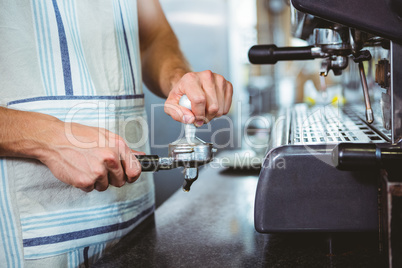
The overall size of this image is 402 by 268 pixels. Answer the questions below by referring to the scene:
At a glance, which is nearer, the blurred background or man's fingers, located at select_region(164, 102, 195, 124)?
man's fingers, located at select_region(164, 102, 195, 124)

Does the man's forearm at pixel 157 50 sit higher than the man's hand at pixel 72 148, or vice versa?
the man's forearm at pixel 157 50

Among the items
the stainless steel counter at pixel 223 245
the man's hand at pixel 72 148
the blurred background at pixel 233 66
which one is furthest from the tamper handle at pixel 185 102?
the blurred background at pixel 233 66

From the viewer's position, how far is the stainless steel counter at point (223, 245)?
0.69 meters

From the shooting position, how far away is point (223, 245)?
0.77 meters

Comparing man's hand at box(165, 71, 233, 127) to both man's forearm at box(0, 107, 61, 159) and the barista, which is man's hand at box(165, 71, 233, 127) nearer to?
the barista

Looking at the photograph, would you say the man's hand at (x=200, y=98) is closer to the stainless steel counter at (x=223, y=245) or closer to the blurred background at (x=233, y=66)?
the stainless steel counter at (x=223, y=245)

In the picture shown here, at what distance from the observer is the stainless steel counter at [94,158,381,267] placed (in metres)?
0.69

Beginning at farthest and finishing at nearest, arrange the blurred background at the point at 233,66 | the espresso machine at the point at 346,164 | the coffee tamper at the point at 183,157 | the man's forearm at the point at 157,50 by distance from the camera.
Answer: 1. the blurred background at the point at 233,66
2. the man's forearm at the point at 157,50
3. the coffee tamper at the point at 183,157
4. the espresso machine at the point at 346,164

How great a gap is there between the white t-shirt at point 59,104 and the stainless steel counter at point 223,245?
0.08 meters

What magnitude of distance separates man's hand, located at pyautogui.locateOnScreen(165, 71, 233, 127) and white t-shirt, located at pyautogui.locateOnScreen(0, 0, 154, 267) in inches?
7.0

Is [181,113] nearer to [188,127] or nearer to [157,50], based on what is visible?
[188,127]

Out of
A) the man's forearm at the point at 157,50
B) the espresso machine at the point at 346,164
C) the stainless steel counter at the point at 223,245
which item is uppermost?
the man's forearm at the point at 157,50

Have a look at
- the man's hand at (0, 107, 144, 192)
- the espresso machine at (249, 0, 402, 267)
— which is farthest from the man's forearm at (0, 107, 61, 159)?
the espresso machine at (249, 0, 402, 267)

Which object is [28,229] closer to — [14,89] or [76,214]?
[76,214]
